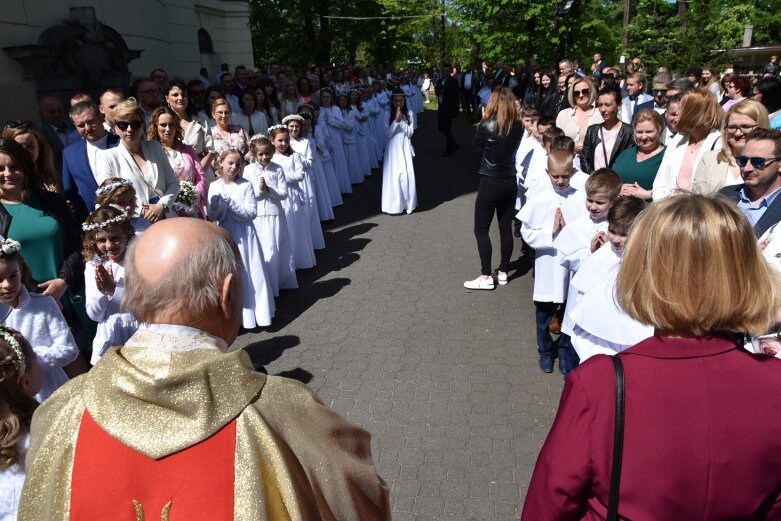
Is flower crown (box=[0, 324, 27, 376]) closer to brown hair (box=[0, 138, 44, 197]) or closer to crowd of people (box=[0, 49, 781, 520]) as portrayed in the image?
crowd of people (box=[0, 49, 781, 520])

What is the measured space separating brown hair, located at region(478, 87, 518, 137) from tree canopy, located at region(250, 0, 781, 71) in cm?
1326

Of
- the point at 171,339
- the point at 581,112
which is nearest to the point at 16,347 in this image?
the point at 171,339

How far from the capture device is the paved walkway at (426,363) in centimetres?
378

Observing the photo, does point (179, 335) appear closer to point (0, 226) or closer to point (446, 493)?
point (446, 493)

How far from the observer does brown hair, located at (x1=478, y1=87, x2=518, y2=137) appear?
21.7 feet

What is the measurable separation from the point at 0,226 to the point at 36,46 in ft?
24.2

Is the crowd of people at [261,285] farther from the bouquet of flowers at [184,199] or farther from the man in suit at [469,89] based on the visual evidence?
the man in suit at [469,89]

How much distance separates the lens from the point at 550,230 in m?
5.15

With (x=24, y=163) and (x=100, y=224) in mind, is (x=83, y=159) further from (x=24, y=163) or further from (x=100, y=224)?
(x=100, y=224)

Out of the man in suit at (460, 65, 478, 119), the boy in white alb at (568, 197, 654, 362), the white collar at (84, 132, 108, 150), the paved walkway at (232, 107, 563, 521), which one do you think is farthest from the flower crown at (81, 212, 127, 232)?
the man in suit at (460, 65, 478, 119)

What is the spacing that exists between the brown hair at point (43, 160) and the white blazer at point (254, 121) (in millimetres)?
4117

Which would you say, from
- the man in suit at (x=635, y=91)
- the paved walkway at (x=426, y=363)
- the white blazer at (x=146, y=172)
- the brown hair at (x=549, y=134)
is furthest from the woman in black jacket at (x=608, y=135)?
the white blazer at (x=146, y=172)

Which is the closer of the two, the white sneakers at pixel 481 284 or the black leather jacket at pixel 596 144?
the black leather jacket at pixel 596 144

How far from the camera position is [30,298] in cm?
346
